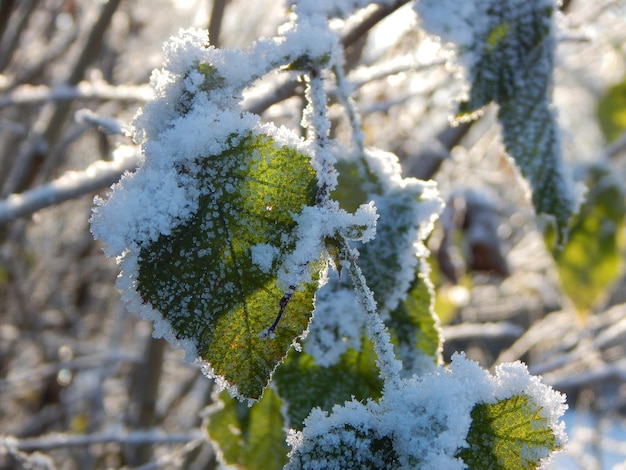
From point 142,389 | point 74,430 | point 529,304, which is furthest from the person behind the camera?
point 529,304

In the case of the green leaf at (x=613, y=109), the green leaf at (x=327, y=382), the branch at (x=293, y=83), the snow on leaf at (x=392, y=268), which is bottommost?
the green leaf at (x=327, y=382)

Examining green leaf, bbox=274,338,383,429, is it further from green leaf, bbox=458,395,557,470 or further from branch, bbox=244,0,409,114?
branch, bbox=244,0,409,114

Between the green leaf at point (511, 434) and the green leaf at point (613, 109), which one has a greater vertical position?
the green leaf at point (613, 109)

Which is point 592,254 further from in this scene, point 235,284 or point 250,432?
point 235,284

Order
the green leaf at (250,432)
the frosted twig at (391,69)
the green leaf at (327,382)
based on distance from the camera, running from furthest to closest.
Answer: the frosted twig at (391,69) → the green leaf at (250,432) → the green leaf at (327,382)

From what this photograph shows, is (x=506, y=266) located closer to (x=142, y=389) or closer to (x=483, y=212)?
(x=483, y=212)

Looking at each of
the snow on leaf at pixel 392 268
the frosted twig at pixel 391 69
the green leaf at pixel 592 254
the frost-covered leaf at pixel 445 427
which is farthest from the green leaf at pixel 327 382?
the green leaf at pixel 592 254

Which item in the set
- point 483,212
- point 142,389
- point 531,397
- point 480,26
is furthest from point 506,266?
point 531,397

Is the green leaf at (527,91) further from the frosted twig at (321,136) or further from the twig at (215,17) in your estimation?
the twig at (215,17)

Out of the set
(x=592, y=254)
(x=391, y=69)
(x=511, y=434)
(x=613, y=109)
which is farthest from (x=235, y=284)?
(x=613, y=109)
